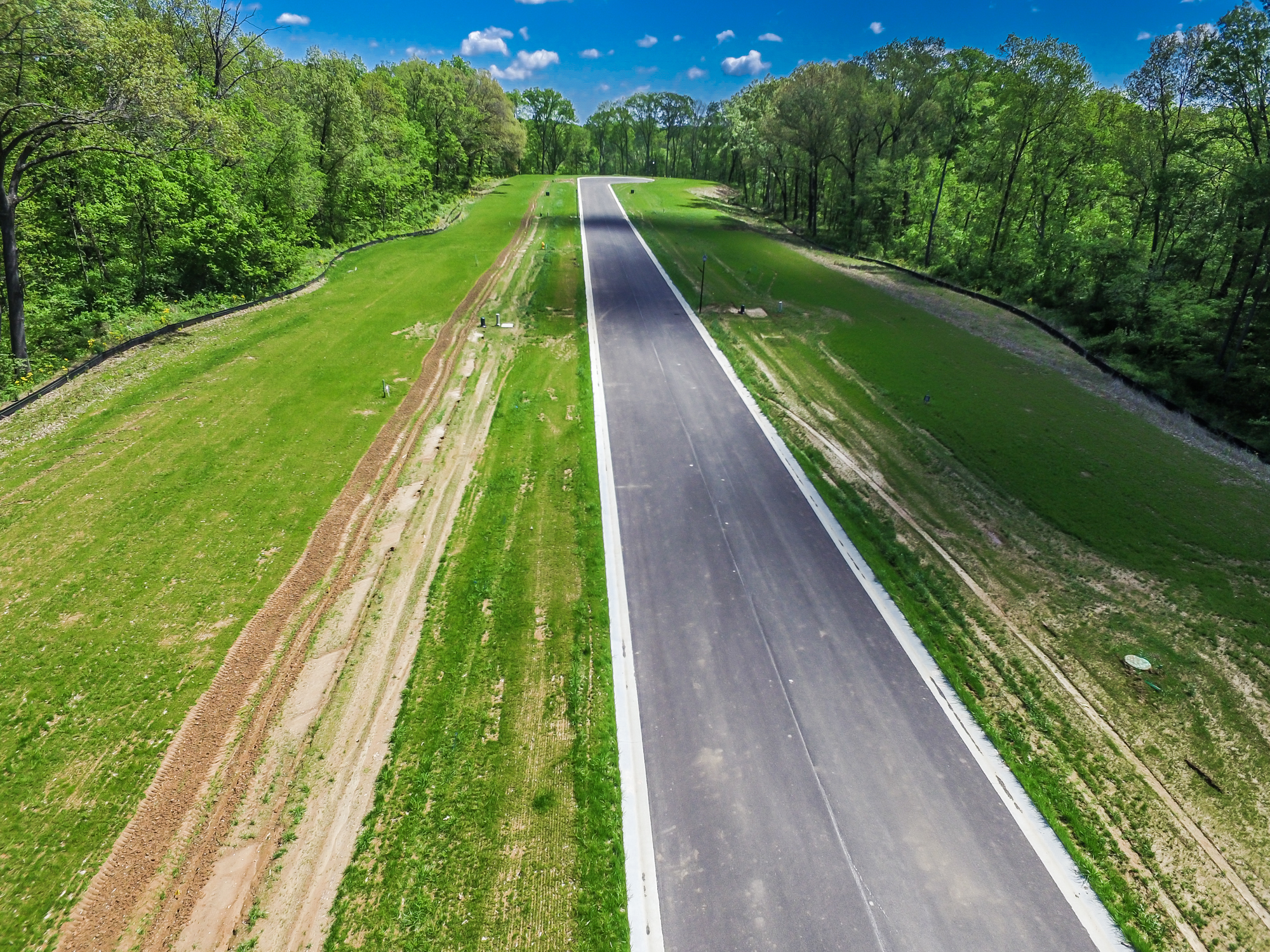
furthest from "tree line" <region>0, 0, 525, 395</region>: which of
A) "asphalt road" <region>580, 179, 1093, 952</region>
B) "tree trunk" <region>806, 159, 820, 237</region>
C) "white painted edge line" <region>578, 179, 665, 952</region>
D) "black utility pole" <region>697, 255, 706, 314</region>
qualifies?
"tree trunk" <region>806, 159, 820, 237</region>

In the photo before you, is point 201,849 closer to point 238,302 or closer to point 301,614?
point 301,614

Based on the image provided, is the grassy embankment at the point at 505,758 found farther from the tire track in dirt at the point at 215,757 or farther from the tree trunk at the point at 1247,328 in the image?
the tree trunk at the point at 1247,328

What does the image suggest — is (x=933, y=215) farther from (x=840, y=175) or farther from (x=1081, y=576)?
(x=1081, y=576)

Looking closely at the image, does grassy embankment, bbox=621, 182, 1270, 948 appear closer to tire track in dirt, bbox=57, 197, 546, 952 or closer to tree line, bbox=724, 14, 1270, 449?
tree line, bbox=724, 14, 1270, 449

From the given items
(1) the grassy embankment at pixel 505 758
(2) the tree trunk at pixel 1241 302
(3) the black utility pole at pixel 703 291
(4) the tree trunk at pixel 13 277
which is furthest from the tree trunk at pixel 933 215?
(4) the tree trunk at pixel 13 277

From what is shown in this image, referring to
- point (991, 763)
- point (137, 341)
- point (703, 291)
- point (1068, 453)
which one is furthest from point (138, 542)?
point (703, 291)

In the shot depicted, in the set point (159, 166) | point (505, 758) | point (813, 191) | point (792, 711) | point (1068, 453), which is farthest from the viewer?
point (813, 191)
